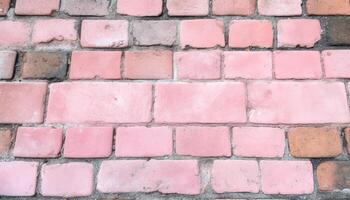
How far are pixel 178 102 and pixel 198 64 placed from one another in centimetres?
11

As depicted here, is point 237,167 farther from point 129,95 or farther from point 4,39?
point 4,39

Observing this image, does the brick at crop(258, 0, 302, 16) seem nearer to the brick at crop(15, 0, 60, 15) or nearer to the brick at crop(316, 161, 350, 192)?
the brick at crop(316, 161, 350, 192)

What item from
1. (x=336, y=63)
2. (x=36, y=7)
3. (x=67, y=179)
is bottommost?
(x=67, y=179)

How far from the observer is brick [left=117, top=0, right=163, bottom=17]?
3.44 ft

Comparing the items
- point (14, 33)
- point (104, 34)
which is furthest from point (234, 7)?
point (14, 33)

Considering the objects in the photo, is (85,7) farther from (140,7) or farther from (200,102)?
(200,102)

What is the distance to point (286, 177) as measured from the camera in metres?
0.93

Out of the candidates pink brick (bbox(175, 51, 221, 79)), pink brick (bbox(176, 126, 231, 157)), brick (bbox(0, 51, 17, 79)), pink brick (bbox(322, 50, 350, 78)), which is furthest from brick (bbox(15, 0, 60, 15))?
pink brick (bbox(322, 50, 350, 78))

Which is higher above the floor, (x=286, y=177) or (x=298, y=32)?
(x=298, y=32)

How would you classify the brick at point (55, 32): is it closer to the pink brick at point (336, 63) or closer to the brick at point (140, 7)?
the brick at point (140, 7)

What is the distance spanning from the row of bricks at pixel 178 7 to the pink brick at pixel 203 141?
29cm

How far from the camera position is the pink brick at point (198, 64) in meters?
1.00

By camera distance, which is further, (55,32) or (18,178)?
(55,32)

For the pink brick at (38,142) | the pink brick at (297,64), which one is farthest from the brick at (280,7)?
the pink brick at (38,142)
